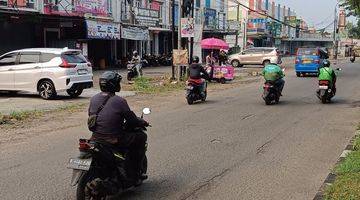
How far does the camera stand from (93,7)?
3391 centimetres

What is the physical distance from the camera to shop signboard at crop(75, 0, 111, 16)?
104 feet

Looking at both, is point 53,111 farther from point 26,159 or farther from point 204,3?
point 204,3

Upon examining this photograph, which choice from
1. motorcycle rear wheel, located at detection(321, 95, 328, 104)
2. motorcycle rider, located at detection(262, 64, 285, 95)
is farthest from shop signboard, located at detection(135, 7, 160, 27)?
motorcycle rear wheel, located at detection(321, 95, 328, 104)

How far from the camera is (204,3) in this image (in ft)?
185

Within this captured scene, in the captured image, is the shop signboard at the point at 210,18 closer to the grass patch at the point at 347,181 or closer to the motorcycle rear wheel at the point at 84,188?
the grass patch at the point at 347,181

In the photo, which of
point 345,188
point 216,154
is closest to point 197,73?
point 216,154

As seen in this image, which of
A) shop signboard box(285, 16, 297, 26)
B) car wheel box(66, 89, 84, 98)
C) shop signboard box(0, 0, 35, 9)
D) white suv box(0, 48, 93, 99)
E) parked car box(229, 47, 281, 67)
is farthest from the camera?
shop signboard box(285, 16, 297, 26)

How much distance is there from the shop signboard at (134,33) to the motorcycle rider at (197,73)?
64.7 ft

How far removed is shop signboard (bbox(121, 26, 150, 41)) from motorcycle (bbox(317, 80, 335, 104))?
69.3 feet

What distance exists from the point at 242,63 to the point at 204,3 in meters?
14.6

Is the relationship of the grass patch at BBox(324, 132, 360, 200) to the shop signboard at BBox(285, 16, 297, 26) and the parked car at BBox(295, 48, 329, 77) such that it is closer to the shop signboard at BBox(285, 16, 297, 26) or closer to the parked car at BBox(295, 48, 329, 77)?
the parked car at BBox(295, 48, 329, 77)

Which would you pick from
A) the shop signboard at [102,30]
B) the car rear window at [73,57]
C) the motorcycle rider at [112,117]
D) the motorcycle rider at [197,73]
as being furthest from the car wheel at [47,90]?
the shop signboard at [102,30]

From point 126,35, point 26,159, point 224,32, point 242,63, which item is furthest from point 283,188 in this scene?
point 224,32

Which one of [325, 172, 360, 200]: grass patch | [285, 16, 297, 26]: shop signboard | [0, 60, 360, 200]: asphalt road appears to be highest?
[285, 16, 297, 26]: shop signboard
